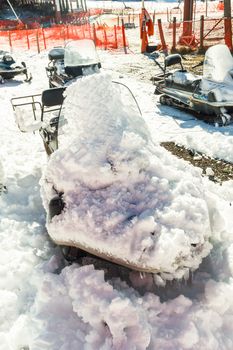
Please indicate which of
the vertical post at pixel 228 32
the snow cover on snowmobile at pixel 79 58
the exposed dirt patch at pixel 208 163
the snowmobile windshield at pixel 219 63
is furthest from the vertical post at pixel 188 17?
the exposed dirt patch at pixel 208 163

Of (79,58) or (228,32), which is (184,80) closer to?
(79,58)

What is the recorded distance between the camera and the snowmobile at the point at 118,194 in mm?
2844

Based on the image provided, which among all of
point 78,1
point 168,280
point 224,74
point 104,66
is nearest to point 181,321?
point 168,280

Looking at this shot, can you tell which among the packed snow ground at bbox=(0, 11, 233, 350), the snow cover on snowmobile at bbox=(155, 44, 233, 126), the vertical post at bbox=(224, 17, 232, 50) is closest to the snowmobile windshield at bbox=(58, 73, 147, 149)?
the packed snow ground at bbox=(0, 11, 233, 350)

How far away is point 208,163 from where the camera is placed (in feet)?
20.4

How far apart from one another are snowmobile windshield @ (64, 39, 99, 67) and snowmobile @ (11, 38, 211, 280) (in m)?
5.66

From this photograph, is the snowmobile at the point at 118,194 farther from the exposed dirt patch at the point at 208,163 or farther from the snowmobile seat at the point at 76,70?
the snowmobile seat at the point at 76,70

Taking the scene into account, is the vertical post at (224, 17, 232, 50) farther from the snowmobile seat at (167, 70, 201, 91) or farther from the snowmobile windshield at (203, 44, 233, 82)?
the snowmobile windshield at (203, 44, 233, 82)

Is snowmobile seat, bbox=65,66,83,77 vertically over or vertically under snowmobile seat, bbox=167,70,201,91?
over

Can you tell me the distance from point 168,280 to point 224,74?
19.6 ft

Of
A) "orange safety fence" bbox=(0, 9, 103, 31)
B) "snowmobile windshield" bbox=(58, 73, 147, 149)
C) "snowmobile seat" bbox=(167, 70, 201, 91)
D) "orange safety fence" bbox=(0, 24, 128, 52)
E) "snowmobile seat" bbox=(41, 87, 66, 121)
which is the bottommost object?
"orange safety fence" bbox=(0, 9, 103, 31)

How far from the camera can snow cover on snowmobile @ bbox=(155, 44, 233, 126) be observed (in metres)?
7.86

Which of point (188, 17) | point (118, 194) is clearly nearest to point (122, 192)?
point (118, 194)

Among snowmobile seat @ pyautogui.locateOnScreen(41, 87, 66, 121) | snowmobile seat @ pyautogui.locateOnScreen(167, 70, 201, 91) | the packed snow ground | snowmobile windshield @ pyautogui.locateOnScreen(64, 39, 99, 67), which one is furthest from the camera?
snowmobile windshield @ pyautogui.locateOnScreen(64, 39, 99, 67)
